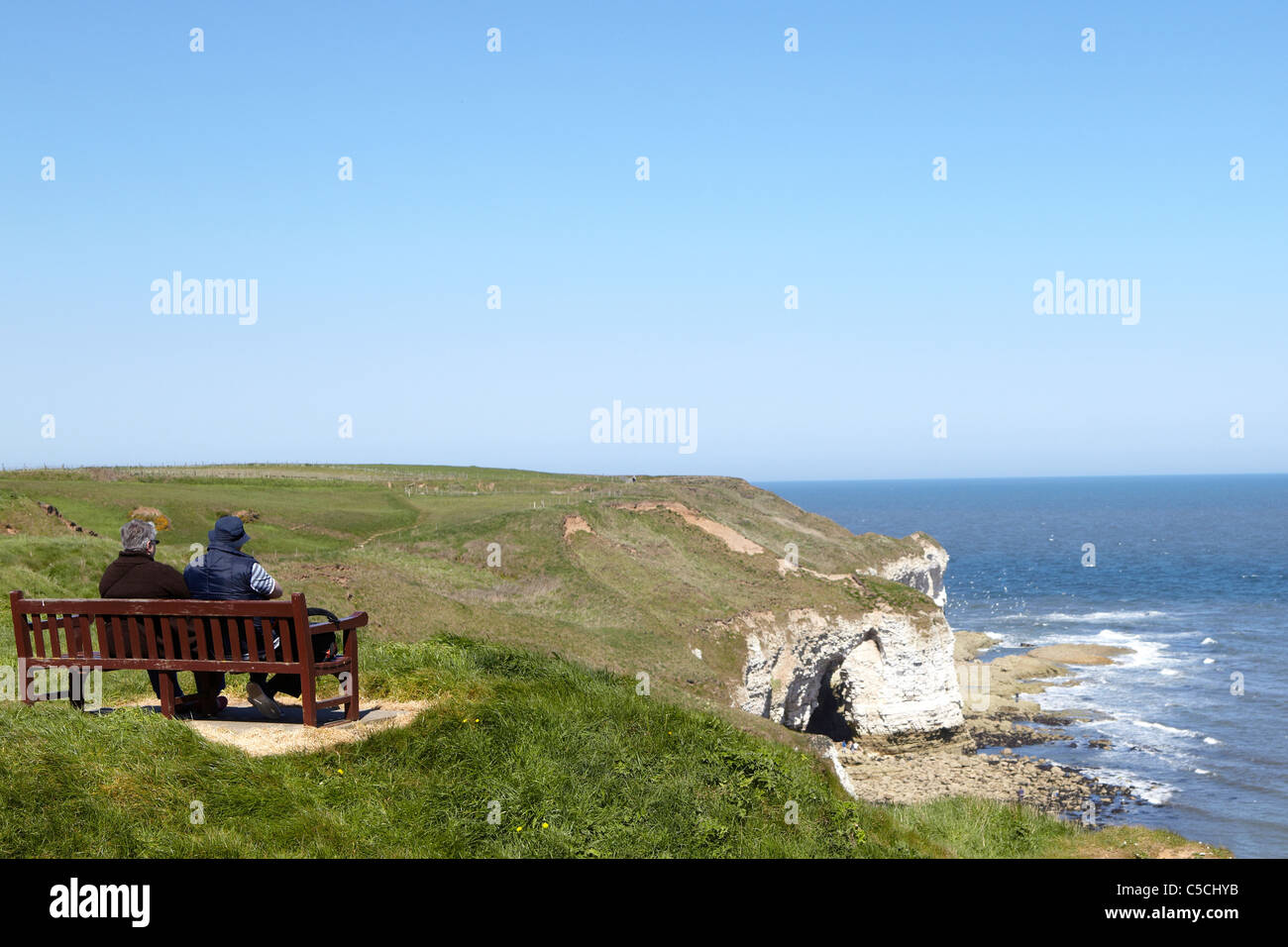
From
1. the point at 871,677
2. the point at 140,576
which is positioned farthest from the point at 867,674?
the point at 140,576

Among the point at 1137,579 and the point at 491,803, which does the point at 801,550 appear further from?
the point at 1137,579

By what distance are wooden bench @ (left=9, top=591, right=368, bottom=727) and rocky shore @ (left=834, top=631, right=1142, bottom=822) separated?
21472mm

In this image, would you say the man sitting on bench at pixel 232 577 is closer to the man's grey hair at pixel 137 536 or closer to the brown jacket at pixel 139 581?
the brown jacket at pixel 139 581

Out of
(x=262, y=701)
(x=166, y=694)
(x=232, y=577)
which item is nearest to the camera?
(x=166, y=694)

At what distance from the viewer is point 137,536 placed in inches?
426

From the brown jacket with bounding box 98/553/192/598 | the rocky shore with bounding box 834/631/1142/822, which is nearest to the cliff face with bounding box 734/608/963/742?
the rocky shore with bounding box 834/631/1142/822

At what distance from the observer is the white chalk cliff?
40.3m

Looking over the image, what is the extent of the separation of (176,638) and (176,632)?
0.27ft

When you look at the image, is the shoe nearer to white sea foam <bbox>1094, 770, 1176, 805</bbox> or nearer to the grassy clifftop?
the grassy clifftop

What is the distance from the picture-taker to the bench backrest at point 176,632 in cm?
1019

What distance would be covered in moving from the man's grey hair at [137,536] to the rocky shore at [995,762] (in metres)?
22.5

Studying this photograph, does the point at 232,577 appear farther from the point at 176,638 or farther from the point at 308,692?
the point at 308,692
